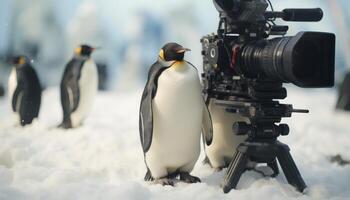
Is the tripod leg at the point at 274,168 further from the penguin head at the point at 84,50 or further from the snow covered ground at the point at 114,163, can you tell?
the penguin head at the point at 84,50

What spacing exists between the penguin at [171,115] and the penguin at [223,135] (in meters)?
0.12

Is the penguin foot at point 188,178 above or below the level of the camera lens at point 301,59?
below

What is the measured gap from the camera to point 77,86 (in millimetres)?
2783

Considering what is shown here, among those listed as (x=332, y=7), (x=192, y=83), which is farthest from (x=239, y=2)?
(x=332, y=7)

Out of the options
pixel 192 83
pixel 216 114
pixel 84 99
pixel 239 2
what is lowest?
pixel 84 99

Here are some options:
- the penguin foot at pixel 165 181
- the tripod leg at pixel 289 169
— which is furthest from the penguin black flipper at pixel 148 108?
the tripod leg at pixel 289 169

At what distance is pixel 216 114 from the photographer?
5.04 feet

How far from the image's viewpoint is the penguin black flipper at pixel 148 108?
1342 millimetres

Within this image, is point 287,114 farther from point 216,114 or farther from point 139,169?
point 139,169

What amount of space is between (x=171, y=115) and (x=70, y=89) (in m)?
1.59

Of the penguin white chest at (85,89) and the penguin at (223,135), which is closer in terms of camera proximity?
the penguin at (223,135)

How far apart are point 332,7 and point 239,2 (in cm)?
275

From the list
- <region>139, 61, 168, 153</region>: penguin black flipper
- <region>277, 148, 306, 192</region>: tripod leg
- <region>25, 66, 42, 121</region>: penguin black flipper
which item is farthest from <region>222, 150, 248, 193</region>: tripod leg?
<region>25, 66, 42, 121</region>: penguin black flipper

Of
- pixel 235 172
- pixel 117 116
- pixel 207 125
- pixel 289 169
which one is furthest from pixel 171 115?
pixel 117 116
